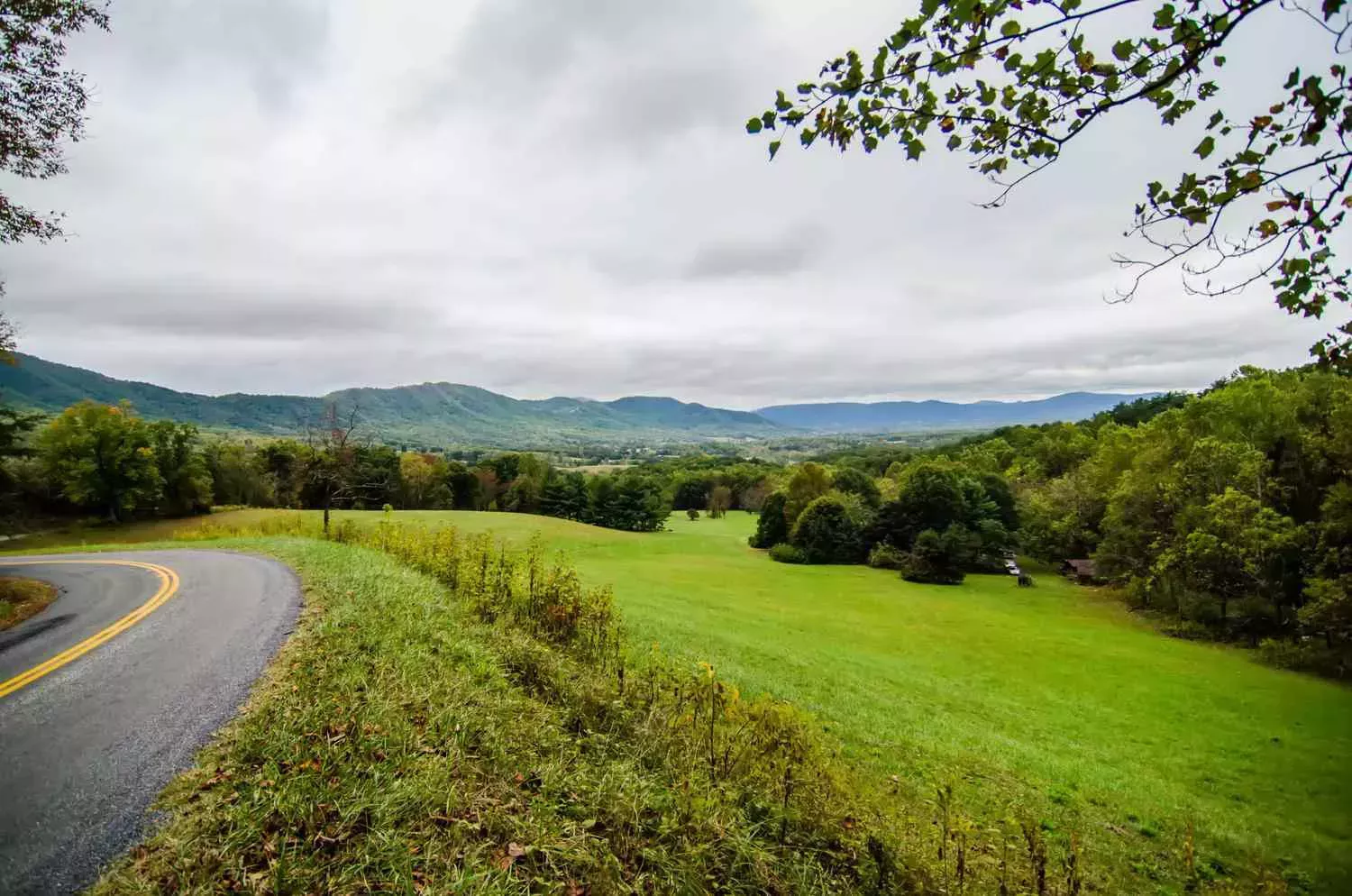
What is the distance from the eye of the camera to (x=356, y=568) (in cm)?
1201

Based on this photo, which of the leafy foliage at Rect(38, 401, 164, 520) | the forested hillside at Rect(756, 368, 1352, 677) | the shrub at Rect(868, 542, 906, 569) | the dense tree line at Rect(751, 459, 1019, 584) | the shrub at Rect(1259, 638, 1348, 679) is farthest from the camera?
the shrub at Rect(868, 542, 906, 569)

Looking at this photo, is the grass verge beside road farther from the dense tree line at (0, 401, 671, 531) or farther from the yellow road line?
the dense tree line at (0, 401, 671, 531)

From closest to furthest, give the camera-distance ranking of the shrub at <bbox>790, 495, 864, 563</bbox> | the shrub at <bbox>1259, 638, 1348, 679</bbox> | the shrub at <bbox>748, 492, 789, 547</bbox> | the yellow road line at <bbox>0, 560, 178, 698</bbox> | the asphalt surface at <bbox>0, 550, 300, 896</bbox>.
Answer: the asphalt surface at <bbox>0, 550, 300, 896</bbox>
the yellow road line at <bbox>0, 560, 178, 698</bbox>
the shrub at <bbox>1259, 638, 1348, 679</bbox>
the shrub at <bbox>790, 495, 864, 563</bbox>
the shrub at <bbox>748, 492, 789, 547</bbox>

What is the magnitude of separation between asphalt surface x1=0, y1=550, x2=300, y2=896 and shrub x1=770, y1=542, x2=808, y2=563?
44487 millimetres

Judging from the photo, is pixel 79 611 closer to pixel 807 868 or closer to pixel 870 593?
pixel 807 868

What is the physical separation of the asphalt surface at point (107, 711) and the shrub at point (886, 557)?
4668 centimetres

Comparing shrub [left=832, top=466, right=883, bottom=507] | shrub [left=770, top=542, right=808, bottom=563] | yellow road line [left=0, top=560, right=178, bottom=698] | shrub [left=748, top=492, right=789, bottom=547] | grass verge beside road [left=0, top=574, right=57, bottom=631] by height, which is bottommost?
shrub [left=770, top=542, right=808, bottom=563]

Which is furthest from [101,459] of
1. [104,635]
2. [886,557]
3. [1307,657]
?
[1307,657]

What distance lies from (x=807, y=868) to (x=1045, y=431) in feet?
305

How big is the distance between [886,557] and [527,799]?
162 feet

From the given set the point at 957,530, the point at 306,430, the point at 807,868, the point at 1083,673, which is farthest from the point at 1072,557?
the point at 306,430

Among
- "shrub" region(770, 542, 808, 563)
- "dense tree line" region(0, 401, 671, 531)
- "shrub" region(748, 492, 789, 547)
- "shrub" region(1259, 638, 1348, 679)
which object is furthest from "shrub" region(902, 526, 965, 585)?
"dense tree line" region(0, 401, 671, 531)

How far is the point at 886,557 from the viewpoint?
48812mm

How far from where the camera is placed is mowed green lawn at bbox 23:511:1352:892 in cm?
902
